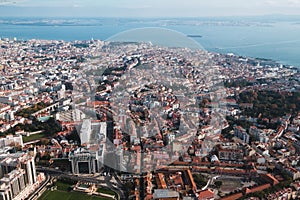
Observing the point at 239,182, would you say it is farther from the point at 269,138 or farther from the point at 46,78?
the point at 46,78

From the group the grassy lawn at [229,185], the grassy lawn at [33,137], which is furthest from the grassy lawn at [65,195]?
the grassy lawn at [33,137]

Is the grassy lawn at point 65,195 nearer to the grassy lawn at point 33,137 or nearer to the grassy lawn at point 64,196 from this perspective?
the grassy lawn at point 64,196

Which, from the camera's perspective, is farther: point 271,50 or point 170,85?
point 271,50

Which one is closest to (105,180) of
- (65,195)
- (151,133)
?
(65,195)

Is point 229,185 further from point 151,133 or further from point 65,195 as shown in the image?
point 65,195

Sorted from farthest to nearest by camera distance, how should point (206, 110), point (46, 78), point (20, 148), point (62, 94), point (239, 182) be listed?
point (46, 78) → point (62, 94) → point (206, 110) → point (20, 148) → point (239, 182)

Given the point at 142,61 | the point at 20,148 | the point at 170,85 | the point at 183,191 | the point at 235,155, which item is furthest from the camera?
the point at 142,61

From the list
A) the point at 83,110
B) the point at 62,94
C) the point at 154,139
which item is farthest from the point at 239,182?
the point at 62,94

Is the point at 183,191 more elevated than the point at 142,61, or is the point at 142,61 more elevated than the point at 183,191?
the point at 142,61
